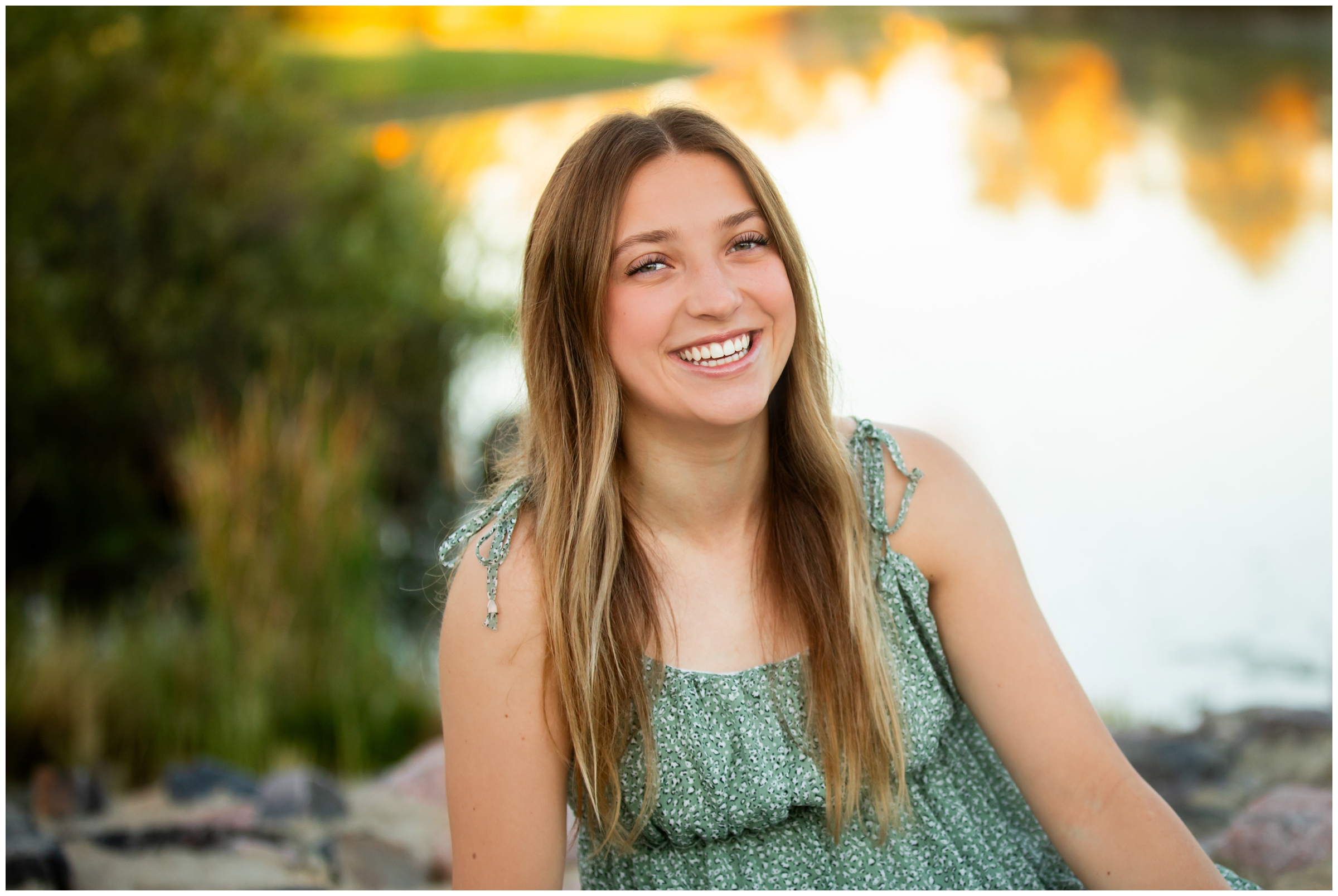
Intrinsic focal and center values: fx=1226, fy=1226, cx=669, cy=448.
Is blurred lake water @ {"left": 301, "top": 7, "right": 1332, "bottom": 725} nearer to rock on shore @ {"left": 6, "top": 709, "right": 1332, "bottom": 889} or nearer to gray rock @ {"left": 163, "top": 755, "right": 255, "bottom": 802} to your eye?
rock on shore @ {"left": 6, "top": 709, "right": 1332, "bottom": 889}

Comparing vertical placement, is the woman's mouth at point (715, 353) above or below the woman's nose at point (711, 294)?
below

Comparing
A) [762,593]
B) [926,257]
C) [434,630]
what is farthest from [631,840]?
[926,257]

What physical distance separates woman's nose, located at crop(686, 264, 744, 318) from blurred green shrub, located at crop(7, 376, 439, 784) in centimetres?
223

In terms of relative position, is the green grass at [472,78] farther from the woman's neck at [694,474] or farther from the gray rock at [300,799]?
the woman's neck at [694,474]

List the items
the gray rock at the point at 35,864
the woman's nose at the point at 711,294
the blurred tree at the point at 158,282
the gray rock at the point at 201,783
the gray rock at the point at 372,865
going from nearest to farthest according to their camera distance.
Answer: the woman's nose at the point at 711,294 → the gray rock at the point at 35,864 → the gray rock at the point at 372,865 → the gray rock at the point at 201,783 → the blurred tree at the point at 158,282

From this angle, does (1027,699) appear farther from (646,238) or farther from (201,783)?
(201,783)

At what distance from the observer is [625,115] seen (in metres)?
1.79

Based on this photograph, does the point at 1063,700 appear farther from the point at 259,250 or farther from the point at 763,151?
the point at 763,151

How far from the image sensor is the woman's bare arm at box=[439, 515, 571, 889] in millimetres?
1701

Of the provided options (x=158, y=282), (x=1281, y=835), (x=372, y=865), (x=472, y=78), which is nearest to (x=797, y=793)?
(x=1281, y=835)

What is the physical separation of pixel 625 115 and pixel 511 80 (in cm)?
1095

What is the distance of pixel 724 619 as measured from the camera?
5.99ft

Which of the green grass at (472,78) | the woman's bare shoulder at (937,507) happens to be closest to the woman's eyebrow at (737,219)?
the woman's bare shoulder at (937,507)

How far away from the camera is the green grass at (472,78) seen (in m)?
10.7
